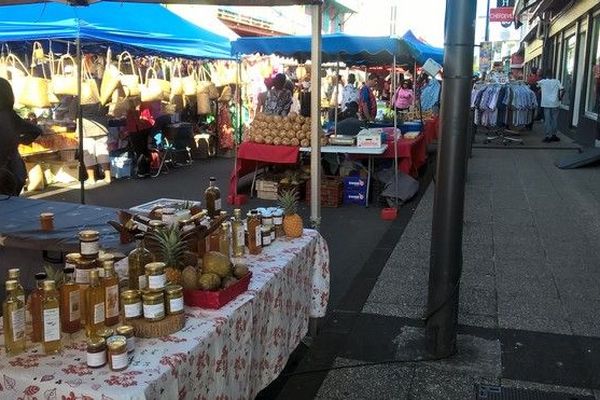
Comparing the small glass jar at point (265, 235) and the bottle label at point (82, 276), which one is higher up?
the bottle label at point (82, 276)

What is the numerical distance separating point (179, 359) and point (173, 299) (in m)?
0.27

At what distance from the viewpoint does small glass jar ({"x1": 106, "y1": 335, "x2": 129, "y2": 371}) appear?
1.96 m

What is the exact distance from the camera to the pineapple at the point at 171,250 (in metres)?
2.52

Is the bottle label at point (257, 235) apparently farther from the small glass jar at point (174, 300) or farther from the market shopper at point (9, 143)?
the market shopper at point (9, 143)

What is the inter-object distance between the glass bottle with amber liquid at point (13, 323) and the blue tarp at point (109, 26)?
5.03m

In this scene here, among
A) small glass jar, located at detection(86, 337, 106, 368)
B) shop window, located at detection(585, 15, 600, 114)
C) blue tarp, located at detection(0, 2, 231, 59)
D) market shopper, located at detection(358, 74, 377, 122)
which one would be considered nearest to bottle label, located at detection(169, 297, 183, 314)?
small glass jar, located at detection(86, 337, 106, 368)

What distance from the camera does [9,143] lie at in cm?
586

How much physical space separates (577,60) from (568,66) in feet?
9.66

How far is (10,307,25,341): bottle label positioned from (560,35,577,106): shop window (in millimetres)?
18288

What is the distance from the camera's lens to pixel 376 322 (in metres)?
4.48

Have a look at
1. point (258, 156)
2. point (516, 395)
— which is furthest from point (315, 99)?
point (258, 156)

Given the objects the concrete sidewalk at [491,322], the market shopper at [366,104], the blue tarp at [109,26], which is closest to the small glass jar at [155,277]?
the concrete sidewalk at [491,322]

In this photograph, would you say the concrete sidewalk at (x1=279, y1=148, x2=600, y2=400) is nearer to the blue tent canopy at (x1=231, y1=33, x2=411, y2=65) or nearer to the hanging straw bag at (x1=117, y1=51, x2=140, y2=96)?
the blue tent canopy at (x1=231, y1=33, x2=411, y2=65)

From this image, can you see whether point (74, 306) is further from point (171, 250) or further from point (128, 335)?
point (171, 250)
